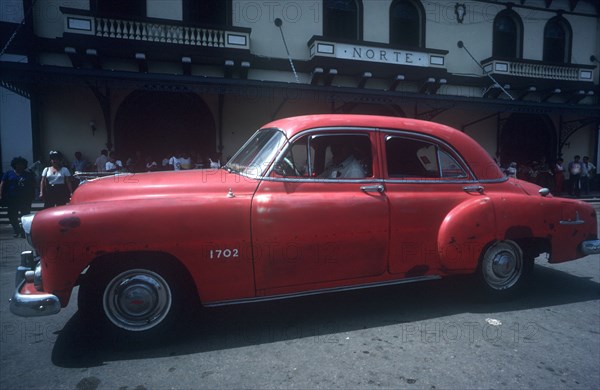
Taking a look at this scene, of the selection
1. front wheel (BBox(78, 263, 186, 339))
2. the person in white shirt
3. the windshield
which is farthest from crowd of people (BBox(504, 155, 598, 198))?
front wheel (BBox(78, 263, 186, 339))

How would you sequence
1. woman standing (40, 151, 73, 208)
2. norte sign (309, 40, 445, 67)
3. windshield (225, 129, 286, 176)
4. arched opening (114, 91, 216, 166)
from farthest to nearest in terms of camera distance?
norte sign (309, 40, 445, 67)
arched opening (114, 91, 216, 166)
woman standing (40, 151, 73, 208)
windshield (225, 129, 286, 176)

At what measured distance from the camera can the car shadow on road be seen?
276 cm

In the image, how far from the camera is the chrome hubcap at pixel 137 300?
2674 mm

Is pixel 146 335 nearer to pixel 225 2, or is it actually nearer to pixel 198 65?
Answer: pixel 198 65

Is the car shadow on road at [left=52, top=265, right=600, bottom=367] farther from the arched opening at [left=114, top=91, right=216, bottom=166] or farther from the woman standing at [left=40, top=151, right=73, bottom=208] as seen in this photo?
the arched opening at [left=114, top=91, right=216, bottom=166]

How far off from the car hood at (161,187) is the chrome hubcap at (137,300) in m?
0.61

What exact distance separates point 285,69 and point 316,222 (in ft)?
39.7

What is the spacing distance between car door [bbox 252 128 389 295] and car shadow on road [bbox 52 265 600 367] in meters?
0.41

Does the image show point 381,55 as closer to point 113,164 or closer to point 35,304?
point 113,164

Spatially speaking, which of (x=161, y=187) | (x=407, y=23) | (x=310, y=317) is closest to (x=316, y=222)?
(x=310, y=317)

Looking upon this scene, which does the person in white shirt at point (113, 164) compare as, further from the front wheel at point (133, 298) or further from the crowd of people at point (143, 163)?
the front wheel at point (133, 298)

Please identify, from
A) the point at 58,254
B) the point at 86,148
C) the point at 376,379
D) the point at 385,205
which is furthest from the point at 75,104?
the point at 376,379

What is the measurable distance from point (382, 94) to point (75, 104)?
10.6 m

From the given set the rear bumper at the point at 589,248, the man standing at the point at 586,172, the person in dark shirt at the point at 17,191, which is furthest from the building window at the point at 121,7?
the man standing at the point at 586,172
